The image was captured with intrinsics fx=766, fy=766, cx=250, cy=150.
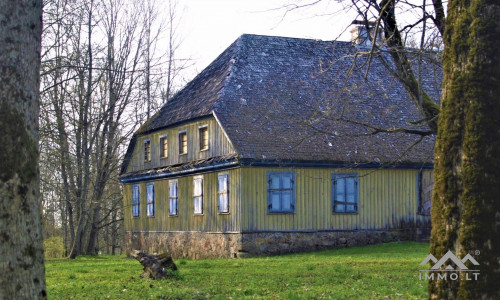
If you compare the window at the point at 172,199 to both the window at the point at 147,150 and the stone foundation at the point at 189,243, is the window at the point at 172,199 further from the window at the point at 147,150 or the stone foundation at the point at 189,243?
the window at the point at 147,150

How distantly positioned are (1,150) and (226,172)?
20.3m

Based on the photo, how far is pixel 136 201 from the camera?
3631 cm

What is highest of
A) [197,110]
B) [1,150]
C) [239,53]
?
[239,53]

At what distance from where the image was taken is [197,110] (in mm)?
29875

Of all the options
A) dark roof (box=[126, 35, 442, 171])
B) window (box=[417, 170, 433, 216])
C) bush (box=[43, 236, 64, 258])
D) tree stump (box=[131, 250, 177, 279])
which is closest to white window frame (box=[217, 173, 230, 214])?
dark roof (box=[126, 35, 442, 171])

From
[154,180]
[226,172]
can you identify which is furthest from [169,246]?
[226,172]

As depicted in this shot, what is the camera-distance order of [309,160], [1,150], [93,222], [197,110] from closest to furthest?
[1,150] → [309,160] → [197,110] → [93,222]

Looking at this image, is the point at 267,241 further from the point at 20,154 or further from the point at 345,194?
the point at 20,154

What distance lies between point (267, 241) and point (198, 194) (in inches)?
165

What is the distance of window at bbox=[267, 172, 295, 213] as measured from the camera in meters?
27.5

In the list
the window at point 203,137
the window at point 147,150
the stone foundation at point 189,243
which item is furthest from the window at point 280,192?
the window at point 147,150

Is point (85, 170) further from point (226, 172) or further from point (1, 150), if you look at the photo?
point (1, 150)

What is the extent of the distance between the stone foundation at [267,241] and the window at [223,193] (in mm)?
956

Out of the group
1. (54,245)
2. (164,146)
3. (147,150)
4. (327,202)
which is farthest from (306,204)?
(54,245)
